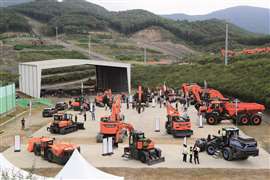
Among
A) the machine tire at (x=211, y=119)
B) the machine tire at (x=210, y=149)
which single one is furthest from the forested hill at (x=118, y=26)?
the machine tire at (x=210, y=149)

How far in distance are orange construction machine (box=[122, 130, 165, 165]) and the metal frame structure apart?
2662 cm

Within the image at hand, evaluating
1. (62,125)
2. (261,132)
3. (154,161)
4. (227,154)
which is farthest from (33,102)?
(227,154)

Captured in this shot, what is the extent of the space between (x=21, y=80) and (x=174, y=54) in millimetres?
64154

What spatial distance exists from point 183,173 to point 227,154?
307cm

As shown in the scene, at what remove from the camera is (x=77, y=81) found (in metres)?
70.1

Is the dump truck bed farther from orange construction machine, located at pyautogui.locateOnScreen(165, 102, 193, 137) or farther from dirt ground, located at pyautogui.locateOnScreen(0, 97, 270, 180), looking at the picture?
orange construction machine, located at pyautogui.locateOnScreen(165, 102, 193, 137)

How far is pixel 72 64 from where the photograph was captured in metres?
49.3

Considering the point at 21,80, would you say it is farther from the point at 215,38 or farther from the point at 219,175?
the point at 215,38

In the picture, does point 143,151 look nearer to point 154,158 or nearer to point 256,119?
point 154,158

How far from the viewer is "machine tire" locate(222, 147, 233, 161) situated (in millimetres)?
20531

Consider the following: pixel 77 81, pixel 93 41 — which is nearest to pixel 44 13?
pixel 93 41

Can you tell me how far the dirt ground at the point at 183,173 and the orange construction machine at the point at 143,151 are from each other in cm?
104

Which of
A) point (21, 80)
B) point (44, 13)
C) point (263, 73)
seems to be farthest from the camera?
point (44, 13)

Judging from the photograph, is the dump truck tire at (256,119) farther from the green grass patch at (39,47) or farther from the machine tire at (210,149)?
the green grass patch at (39,47)
